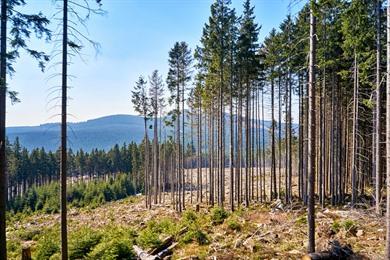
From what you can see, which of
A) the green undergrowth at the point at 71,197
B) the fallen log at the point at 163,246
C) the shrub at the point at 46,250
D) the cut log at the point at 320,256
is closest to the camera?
the cut log at the point at 320,256

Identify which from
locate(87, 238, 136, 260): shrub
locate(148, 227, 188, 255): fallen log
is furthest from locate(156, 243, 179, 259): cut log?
locate(87, 238, 136, 260): shrub

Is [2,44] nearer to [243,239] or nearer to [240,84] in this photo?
[243,239]

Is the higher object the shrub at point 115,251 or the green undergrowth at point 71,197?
the shrub at point 115,251

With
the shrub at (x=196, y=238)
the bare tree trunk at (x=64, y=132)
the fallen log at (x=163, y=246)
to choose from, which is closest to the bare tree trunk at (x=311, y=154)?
the shrub at (x=196, y=238)

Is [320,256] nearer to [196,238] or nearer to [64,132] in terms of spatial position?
[196,238]

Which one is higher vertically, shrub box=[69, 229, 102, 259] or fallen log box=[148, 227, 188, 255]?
fallen log box=[148, 227, 188, 255]

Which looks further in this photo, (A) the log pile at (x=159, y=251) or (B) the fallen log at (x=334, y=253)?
(A) the log pile at (x=159, y=251)

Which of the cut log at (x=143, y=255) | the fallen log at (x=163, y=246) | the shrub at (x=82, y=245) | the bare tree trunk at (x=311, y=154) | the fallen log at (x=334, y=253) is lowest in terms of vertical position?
the shrub at (x=82, y=245)

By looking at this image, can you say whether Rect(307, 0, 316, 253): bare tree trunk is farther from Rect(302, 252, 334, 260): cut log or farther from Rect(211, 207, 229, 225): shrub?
Rect(211, 207, 229, 225): shrub

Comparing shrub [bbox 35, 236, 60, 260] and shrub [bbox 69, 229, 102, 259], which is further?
shrub [bbox 35, 236, 60, 260]

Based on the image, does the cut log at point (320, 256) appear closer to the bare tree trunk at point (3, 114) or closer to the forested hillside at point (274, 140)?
the forested hillside at point (274, 140)

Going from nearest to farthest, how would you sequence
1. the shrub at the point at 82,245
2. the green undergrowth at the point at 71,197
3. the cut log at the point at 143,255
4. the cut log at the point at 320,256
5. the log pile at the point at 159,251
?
the cut log at the point at 320,256 < the cut log at the point at 143,255 < the log pile at the point at 159,251 < the shrub at the point at 82,245 < the green undergrowth at the point at 71,197

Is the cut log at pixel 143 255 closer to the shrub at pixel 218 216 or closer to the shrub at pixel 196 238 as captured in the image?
the shrub at pixel 196 238

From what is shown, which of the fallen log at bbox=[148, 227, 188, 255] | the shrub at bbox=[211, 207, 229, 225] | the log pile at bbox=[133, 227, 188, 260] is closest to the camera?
the log pile at bbox=[133, 227, 188, 260]
